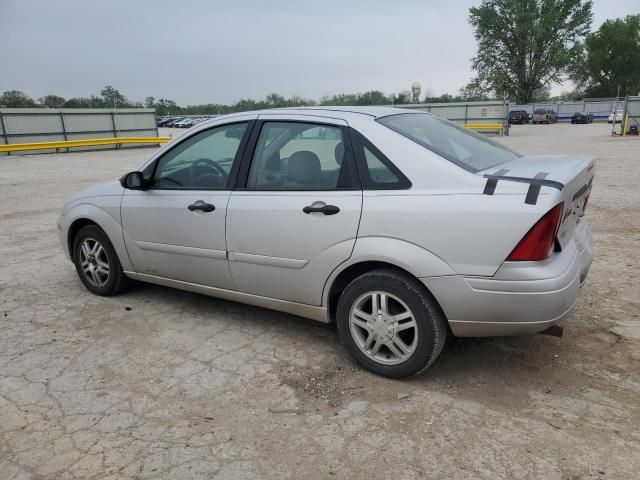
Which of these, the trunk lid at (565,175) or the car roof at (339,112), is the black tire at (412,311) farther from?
the car roof at (339,112)

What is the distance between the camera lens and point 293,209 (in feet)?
10.6

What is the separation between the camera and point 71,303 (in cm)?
452

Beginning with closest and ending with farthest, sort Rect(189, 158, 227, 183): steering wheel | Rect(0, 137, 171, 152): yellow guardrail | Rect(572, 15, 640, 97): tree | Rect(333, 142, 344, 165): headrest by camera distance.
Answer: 1. Rect(333, 142, 344, 165): headrest
2. Rect(189, 158, 227, 183): steering wheel
3. Rect(0, 137, 171, 152): yellow guardrail
4. Rect(572, 15, 640, 97): tree

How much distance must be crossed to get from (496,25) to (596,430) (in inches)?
2364

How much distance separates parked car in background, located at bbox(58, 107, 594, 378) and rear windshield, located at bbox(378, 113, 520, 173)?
0.06 ft

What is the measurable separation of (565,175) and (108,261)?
3.72 meters

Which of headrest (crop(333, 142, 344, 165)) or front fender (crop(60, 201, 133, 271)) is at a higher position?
headrest (crop(333, 142, 344, 165))

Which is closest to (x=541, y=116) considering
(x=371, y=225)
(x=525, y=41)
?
(x=525, y=41)

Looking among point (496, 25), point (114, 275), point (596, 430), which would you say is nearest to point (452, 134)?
point (596, 430)

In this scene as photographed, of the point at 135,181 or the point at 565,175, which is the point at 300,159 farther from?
the point at 565,175

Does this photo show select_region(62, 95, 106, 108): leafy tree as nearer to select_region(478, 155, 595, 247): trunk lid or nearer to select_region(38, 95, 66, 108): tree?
select_region(38, 95, 66, 108): tree

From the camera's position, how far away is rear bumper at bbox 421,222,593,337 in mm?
2588

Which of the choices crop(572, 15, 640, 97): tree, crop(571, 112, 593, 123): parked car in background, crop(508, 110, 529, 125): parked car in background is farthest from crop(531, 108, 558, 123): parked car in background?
crop(572, 15, 640, 97): tree

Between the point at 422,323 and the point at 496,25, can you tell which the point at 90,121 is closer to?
the point at 422,323
